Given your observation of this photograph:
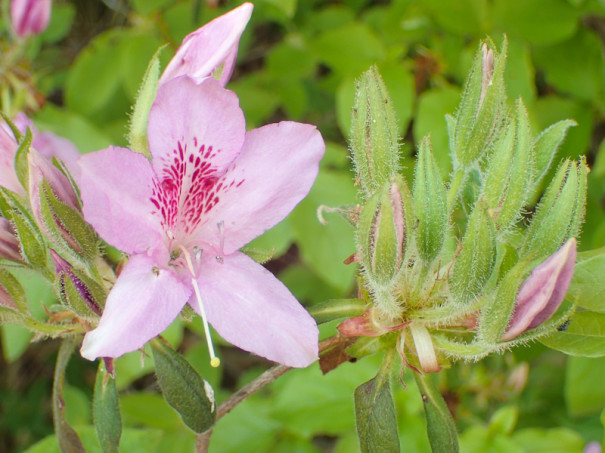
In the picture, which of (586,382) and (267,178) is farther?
(586,382)

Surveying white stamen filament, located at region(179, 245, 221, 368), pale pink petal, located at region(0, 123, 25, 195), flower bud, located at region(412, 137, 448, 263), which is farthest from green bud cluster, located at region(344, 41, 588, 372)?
pale pink petal, located at region(0, 123, 25, 195)

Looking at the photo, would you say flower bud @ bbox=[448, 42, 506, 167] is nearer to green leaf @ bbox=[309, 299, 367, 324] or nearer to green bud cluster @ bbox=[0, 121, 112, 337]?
green leaf @ bbox=[309, 299, 367, 324]

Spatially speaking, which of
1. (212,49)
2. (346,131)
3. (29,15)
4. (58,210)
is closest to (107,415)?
(58,210)

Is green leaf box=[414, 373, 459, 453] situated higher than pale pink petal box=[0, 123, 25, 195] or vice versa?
pale pink petal box=[0, 123, 25, 195]

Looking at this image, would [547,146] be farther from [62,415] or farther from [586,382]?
[62,415]

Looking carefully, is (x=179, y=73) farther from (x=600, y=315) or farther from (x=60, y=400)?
(x=600, y=315)

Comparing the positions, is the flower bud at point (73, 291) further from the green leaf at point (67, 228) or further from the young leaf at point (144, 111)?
the young leaf at point (144, 111)
